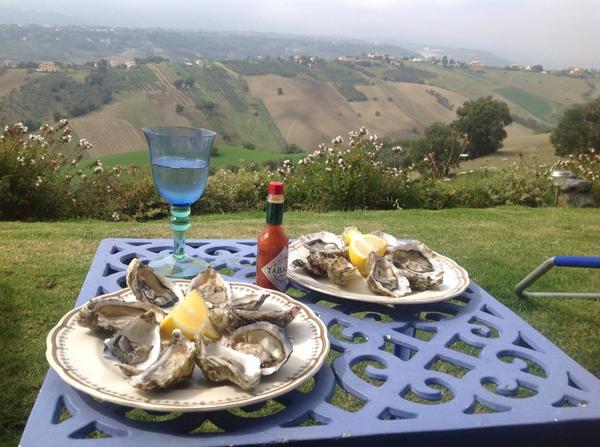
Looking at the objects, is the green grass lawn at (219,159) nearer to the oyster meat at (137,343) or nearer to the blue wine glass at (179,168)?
the blue wine glass at (179,168)

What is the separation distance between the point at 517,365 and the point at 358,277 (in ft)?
1.67

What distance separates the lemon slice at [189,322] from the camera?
3.98 ft

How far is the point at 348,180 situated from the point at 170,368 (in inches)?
228

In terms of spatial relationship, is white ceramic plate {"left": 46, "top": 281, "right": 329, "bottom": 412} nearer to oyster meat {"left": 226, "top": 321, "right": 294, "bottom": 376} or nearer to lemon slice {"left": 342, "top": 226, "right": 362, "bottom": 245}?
Answer: oyster meat {"left": 226, "top": 321, "right": 294, "bottom": 376}

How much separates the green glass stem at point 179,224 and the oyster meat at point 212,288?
37 centimetres

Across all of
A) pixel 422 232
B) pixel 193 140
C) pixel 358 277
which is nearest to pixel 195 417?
pixel 358 277

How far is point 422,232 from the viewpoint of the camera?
541 centimetres

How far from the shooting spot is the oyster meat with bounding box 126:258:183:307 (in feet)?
4.65

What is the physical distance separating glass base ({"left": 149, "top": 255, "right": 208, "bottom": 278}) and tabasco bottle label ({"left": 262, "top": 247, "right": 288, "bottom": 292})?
299 millimetres

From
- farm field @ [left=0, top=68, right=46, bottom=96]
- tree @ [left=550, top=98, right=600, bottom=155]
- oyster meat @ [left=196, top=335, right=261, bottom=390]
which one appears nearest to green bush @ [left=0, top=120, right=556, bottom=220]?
oyster meat @ [left=196, top=335, right=261, bottom=390]

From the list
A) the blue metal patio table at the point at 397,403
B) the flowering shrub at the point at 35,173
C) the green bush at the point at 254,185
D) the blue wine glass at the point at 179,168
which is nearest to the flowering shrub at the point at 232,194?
the green bush at the point at 254,185

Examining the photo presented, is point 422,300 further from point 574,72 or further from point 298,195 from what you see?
point 574,72

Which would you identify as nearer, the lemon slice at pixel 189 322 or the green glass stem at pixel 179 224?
the lemon slice at pixel 189 322

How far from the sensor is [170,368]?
105cm
